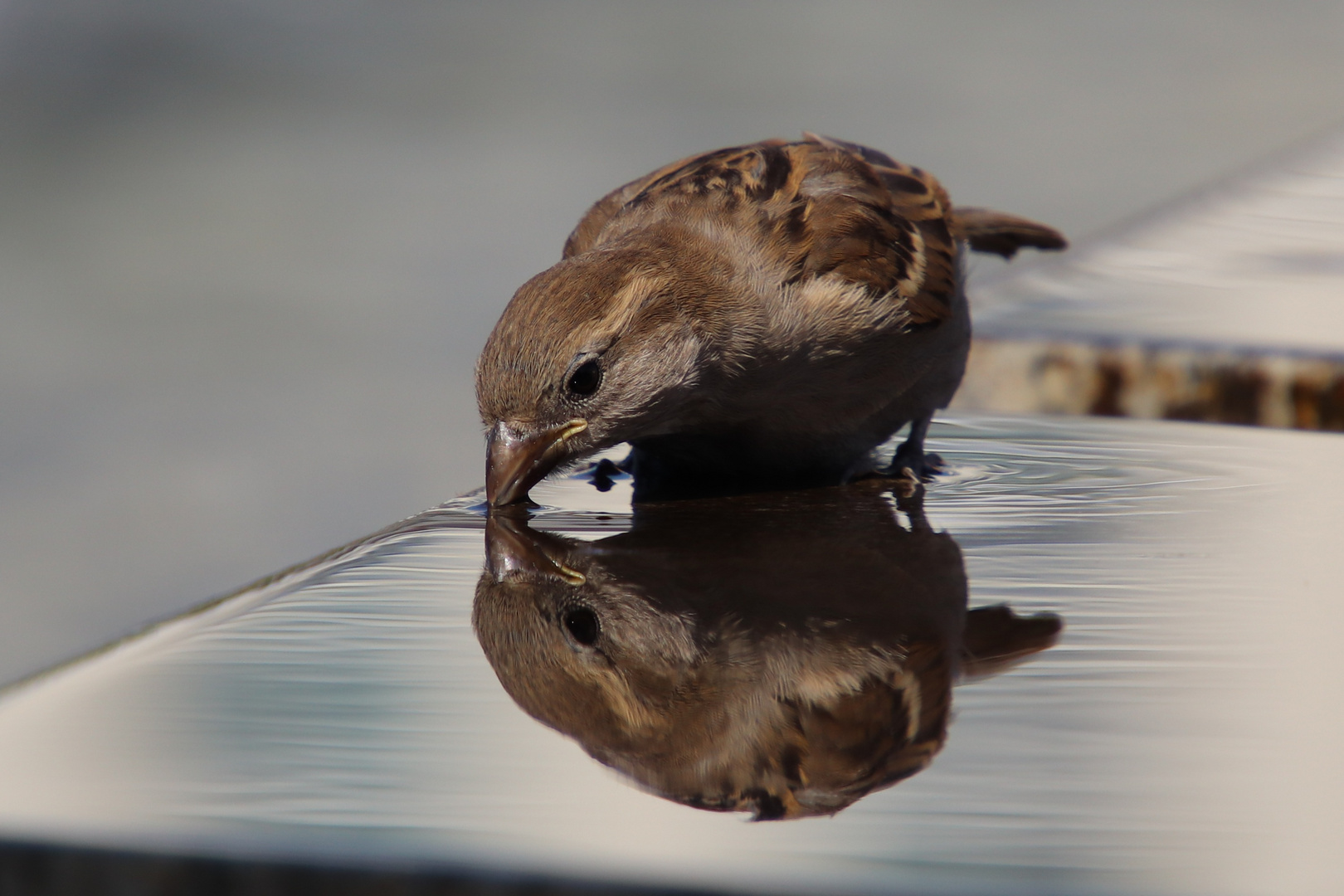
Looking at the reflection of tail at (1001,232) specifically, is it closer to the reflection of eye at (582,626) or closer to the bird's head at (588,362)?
the bird's head at (588,362)

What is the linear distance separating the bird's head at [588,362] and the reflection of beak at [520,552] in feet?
0.54

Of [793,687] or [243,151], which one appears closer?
[793,687]

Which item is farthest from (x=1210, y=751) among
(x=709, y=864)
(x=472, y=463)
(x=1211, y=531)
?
(x=472, y=463)

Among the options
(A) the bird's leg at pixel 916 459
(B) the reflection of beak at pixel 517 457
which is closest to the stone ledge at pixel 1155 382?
(A) the bird's leg at pixel 916 459

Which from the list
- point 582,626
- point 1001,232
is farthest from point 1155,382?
point 582,626

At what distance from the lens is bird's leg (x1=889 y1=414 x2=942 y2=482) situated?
3.33 m

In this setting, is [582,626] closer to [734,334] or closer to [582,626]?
[582,626]

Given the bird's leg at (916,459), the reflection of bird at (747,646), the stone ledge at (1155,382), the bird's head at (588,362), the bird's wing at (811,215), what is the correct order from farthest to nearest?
the stone ledge at (1155,382) → the bird's wing at (811,215) → the bird's leg at (916,459) → the bird's head at (588,362) → the reflection of bird at (747,646)

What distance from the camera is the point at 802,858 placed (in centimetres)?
132

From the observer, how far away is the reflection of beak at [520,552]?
2406 mm

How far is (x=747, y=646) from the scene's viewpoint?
1.96 m

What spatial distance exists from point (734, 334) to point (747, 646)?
139 centimetres

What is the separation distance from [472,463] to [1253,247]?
8.32 m

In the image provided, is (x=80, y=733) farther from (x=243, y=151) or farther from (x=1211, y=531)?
(x=243, y=151)
